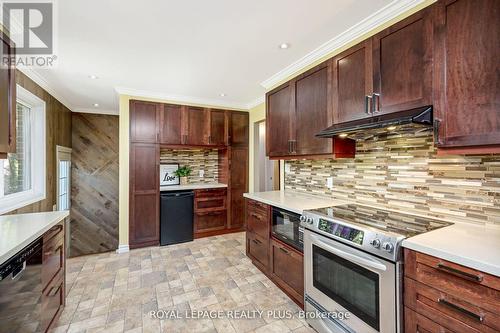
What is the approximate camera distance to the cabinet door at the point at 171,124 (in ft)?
12.6

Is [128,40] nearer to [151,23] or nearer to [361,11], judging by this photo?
[151,23]

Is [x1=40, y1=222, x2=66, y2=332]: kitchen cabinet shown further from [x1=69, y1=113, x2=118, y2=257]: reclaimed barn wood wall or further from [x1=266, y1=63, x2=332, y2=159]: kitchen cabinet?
[x1=69, y1=113, x2=118, y2=257]: reclaimed barn wood wall

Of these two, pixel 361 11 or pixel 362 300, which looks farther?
pixel 361 11

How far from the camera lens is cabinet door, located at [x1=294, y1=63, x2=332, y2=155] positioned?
224 centimetres

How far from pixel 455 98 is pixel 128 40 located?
266cm

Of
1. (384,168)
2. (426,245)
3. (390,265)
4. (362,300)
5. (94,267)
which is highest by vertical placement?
(384,168)

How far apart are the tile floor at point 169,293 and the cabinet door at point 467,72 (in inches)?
72.3

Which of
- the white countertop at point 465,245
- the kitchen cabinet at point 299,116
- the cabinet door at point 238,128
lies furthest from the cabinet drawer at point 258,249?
the cabinet door at point 238,128

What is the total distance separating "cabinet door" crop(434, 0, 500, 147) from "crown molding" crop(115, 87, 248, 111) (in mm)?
3379

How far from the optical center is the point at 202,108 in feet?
13.5

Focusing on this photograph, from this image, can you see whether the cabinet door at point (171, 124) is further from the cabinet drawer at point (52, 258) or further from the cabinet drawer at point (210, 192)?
the cabinet drawer at point (52, 258)

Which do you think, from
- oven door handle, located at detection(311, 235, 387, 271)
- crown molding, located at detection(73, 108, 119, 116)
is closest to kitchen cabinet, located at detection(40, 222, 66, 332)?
oven door handle, located at detection(311, 235, 387, 271)

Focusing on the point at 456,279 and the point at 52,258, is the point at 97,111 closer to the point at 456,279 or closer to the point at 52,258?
the point at 52,258

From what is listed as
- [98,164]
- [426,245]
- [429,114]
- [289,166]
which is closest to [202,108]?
[289,166]
